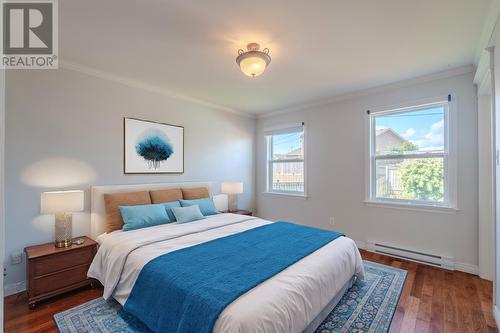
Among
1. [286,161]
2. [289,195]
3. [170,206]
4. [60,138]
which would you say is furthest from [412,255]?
[60,138]

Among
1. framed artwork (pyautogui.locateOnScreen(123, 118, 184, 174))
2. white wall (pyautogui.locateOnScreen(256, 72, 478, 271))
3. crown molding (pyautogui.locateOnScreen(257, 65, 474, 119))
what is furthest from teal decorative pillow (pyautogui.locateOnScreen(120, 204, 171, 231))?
crown molding (pyautogui.locateOnScreen(257, 65, 474, 119))

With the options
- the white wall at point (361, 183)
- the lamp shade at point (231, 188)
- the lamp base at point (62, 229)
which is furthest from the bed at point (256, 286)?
the white wall at point (361, 183)

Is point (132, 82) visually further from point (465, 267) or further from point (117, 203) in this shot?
point (465, 267)

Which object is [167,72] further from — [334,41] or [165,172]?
[334,41]

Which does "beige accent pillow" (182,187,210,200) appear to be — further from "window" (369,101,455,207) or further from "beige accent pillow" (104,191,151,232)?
"window" (369,101,455,207)

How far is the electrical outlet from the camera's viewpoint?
7.94ft

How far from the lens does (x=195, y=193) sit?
375cm

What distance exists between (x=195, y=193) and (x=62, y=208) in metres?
1.70

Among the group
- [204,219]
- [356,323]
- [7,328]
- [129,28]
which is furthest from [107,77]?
[356,323]

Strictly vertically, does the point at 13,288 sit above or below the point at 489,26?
below

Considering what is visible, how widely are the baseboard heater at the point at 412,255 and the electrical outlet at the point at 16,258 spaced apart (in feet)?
14.4

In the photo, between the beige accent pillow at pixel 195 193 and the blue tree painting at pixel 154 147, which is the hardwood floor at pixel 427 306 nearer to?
the beige accent pillow at pixel 195 193

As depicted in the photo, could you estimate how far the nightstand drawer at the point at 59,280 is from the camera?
2.23 metres

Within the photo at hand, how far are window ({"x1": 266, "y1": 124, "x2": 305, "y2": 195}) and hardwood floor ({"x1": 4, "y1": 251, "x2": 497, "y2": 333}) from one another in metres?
2.36
